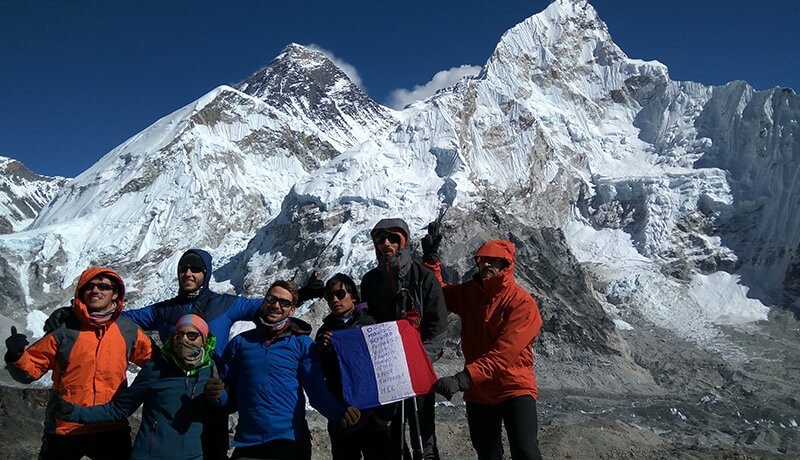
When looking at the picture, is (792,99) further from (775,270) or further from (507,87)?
(507,87)

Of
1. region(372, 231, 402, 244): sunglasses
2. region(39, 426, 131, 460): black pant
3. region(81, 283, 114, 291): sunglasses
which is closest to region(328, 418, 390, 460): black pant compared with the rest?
region(372, 231, 402, 244): sunglasses

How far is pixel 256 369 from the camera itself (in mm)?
4227

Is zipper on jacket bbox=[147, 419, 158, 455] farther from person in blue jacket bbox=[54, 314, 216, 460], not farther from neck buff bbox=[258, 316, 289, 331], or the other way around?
neck buff bbox=[258, 316, 289, 331]

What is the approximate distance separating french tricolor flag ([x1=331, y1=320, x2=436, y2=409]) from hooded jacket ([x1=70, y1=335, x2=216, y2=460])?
1.10 meters

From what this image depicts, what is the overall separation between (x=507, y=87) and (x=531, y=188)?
19614 millimetres

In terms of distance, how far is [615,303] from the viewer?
6406cm

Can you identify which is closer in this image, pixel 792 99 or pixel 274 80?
pixel 792 99

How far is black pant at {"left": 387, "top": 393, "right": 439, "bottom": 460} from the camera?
4598mm

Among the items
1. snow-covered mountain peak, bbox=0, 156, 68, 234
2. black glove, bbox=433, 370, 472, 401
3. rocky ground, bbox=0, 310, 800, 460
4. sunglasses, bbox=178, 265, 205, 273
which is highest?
snow-covered mountain peak, bbox=0, 156, 68, 234

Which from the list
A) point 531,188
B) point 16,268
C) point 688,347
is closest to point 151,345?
point 688,347

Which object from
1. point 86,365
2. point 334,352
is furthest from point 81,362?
point 334,352

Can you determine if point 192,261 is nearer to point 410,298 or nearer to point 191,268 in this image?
point 191,268

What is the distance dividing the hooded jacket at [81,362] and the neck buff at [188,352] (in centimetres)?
60

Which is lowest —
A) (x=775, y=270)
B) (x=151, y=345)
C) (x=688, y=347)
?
(x=688, y=347)
